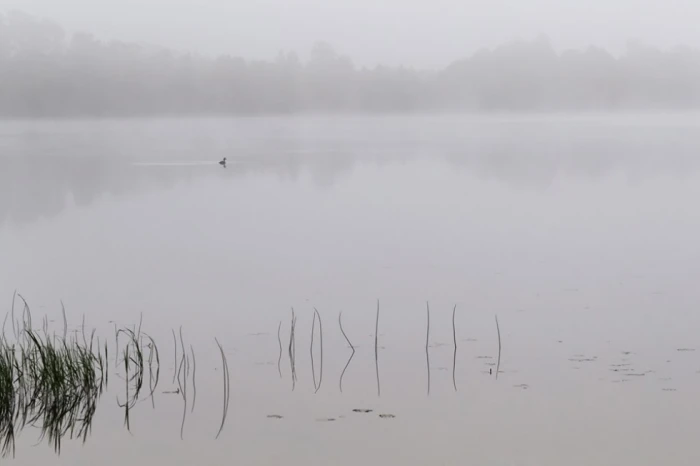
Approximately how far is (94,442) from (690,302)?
8.13 metres

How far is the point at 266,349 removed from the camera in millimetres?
10000

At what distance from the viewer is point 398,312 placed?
1205 centimetres

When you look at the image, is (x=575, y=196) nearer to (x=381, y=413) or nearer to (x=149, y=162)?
(x=381, y=413)

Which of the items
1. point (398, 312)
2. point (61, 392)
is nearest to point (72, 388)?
point (61, 392)

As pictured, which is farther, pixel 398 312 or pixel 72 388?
pixel 398 312

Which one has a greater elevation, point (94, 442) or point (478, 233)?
point (478, 233)

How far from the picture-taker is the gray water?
7.19 meters

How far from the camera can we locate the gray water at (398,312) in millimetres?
7191

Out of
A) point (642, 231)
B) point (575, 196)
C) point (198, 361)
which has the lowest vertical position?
point (198, 361)

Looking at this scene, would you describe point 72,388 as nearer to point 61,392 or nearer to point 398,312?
point 61,392

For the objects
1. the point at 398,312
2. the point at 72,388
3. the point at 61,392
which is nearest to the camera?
the point at 61,392

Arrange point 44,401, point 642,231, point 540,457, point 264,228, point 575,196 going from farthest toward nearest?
point 575,196 → point 264,228 → point 642,231 → point 44,401 → point 540,457

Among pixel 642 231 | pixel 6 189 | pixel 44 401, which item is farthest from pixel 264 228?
pixel 6 189

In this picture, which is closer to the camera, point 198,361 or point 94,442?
point 94,442
